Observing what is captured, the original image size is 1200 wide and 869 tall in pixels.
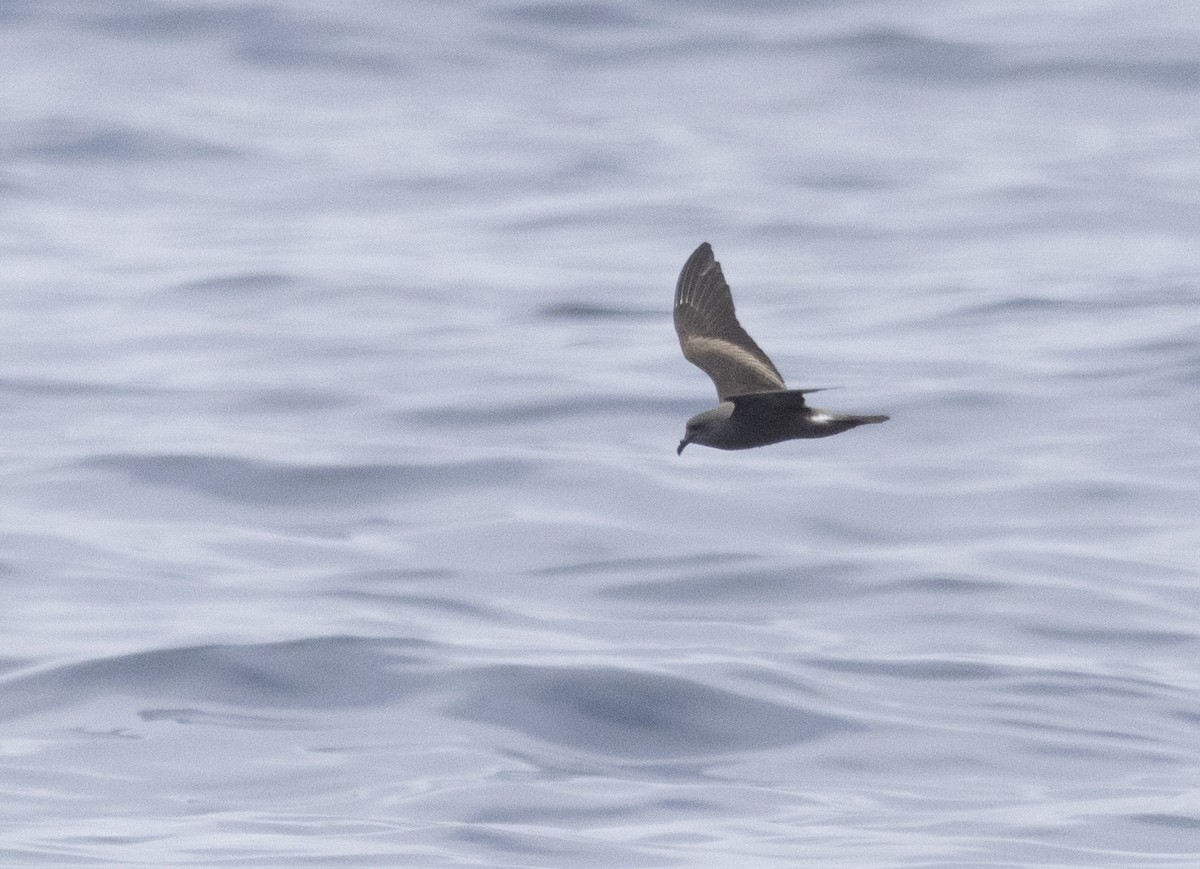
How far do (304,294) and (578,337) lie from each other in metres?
2.79

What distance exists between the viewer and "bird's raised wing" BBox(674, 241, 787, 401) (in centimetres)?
820

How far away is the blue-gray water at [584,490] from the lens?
8.74 meters

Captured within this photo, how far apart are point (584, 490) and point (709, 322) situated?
15.2ft

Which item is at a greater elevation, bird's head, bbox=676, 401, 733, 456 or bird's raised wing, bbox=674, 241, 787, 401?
bird's raised wing, bbox=674, 241, 787, 401

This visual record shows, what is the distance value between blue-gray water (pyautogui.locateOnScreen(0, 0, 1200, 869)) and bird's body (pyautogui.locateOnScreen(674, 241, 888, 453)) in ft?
5.01

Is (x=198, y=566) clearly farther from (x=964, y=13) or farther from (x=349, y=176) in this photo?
(x=964, y=13)

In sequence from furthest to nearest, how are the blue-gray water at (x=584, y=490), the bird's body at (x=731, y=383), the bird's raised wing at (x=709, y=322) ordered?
the blue-gray water at (x=584, y=490), the bird's raised wing at (x=709, y=322), the bird's body at (x=731, y=383)

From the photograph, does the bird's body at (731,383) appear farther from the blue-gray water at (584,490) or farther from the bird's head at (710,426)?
the blue-gray water at (584,490)

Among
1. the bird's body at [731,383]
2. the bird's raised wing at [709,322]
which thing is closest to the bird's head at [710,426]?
the bird's body at [731,383]

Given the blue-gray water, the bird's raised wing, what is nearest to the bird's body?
the bird's raised wing

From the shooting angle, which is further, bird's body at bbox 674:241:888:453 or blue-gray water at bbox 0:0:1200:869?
blue-gray water at bbox 0:0:1200:869

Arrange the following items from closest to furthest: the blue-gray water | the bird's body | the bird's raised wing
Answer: the bird's body → the bird's raised wing → the blue-gray water

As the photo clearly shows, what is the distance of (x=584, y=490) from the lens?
1305 cm

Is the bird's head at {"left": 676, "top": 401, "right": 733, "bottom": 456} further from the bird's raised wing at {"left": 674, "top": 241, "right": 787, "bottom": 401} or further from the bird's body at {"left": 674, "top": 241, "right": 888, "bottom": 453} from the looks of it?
the bird's raised wing at {"left": 674, "top": 241, "right": 787, "bottom": 401}
